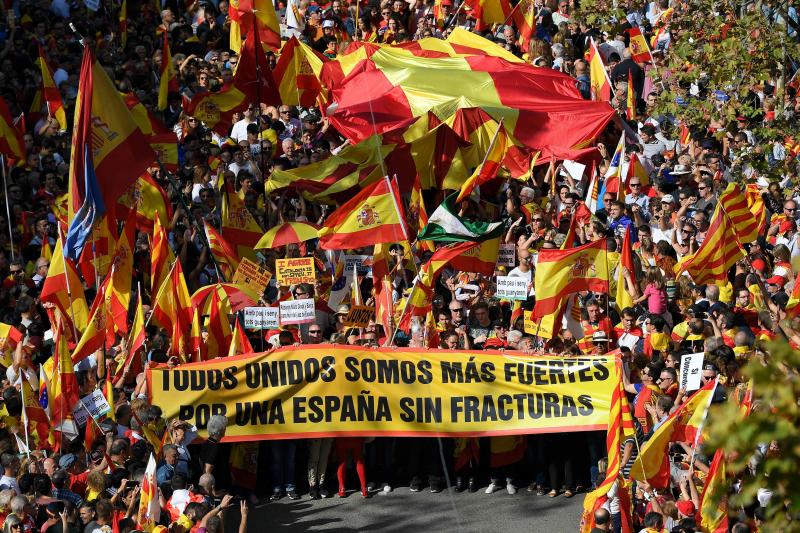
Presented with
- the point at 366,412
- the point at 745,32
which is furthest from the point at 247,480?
the point at 745,32

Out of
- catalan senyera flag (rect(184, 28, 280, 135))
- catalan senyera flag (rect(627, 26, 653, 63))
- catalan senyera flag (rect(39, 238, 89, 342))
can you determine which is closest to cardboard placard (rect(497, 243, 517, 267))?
catalan senyera flag (rect(39, 238, 89, 342))

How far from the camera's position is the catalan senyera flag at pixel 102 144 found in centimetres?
1567

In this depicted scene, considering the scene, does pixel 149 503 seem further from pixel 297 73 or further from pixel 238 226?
pixel 297 73

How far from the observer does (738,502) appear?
6355 millimetres

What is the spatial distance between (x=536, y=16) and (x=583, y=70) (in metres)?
2.16

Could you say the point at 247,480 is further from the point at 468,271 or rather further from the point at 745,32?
the point at 745,32

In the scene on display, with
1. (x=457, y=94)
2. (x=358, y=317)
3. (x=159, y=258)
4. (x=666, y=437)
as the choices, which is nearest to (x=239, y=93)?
(x=457, y=94)

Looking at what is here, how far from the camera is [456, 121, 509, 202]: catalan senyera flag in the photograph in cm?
1902

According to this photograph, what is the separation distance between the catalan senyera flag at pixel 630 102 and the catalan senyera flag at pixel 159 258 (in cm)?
709

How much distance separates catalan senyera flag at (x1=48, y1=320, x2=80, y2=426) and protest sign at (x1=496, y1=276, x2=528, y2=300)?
448cm

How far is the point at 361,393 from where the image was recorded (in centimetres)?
1544

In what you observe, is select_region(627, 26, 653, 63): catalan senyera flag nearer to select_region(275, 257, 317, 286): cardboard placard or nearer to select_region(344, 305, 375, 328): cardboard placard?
select_region(275, 257, 317, 286): cardboard placard

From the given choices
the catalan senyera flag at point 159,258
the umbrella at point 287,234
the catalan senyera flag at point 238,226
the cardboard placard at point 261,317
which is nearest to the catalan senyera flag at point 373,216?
the umbrella at point 287,234

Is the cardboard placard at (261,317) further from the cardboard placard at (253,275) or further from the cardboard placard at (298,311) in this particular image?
the cardboard placard at (253,275)
